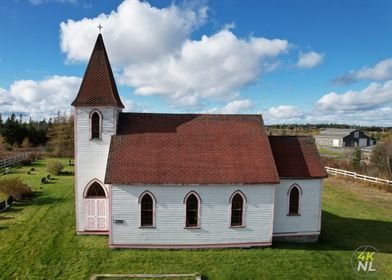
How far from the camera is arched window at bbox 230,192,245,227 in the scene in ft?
58.4

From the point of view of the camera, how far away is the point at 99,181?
19.1 meters

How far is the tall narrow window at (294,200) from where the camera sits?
19266 millimetres

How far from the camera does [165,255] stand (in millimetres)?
16672

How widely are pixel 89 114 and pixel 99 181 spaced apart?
443 cm

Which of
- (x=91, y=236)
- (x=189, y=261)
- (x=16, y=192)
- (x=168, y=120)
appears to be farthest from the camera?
(x=16, y=192)

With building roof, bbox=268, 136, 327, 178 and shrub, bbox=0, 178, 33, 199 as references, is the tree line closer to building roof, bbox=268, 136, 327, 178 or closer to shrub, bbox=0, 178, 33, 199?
shrub, bbox=0, 178, 33, 199

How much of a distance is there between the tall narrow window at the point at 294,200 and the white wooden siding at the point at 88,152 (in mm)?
12416

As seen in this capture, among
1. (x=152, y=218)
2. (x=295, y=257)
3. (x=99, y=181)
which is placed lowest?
(x=295, y=257)

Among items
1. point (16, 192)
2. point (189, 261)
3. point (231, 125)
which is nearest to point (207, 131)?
point (231, 125)

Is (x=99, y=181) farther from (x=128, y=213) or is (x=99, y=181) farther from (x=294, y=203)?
(x=294, y=203)

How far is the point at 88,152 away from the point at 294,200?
550 inches

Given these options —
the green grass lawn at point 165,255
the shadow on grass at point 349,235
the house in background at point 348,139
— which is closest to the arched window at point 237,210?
the green grass lawn at point 165,255

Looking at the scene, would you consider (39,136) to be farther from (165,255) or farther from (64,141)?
(165,255)
